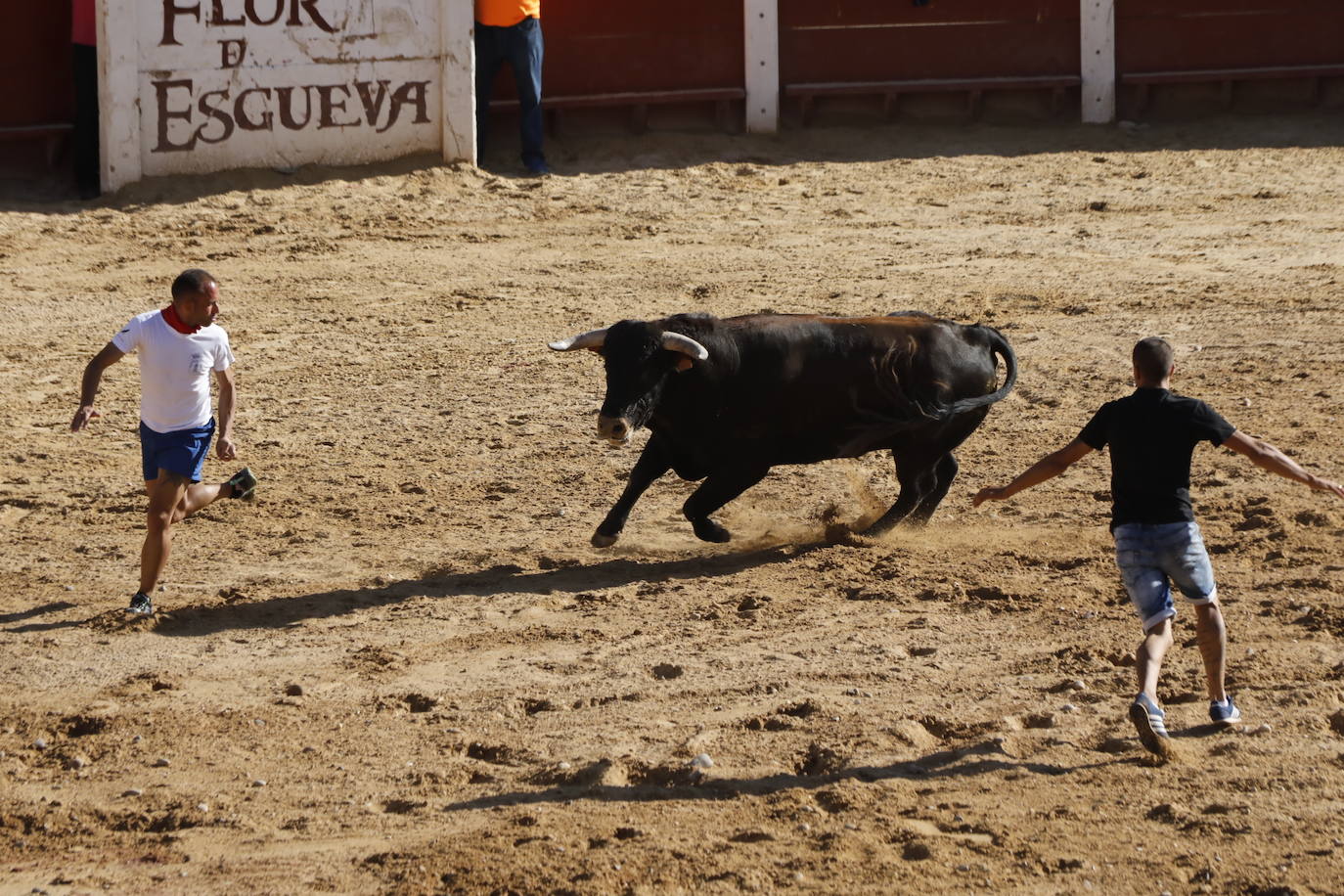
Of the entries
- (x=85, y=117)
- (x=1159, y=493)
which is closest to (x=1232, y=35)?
(x=85, y=117)

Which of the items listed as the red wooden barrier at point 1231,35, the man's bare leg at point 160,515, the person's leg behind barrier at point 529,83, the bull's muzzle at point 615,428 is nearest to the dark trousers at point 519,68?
the person's leg behind barrier at point 529,83

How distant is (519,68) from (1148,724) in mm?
9671

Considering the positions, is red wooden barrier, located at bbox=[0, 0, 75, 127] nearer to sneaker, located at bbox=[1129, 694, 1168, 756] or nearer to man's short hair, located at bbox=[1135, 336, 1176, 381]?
man's short hair, located at bbox=[1135, 336, 1176, 381]

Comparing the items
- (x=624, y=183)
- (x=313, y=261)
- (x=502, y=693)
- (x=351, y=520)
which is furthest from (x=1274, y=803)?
(x=624, y=183)

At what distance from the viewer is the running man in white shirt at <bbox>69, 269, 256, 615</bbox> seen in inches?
267

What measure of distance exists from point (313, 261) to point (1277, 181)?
279 inches

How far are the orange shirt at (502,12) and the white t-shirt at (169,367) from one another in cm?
744

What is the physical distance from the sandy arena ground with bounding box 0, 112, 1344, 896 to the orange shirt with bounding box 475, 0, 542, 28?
1.07 metres

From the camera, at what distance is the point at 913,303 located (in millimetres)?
11258

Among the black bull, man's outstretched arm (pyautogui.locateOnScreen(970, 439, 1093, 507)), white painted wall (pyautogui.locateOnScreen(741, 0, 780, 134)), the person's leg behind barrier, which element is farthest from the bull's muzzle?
white painted wall (pyautogui.locateOnScreen(741, 0, 780, 134))

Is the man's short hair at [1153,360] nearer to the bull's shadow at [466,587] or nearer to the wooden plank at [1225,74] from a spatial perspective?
the bull's shadow at [466,587]

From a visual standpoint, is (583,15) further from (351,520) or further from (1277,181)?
(351,520)

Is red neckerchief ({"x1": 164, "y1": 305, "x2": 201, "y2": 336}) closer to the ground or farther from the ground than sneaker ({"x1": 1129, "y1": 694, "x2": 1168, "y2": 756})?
farther from the ground

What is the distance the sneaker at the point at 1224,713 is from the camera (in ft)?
18.6
